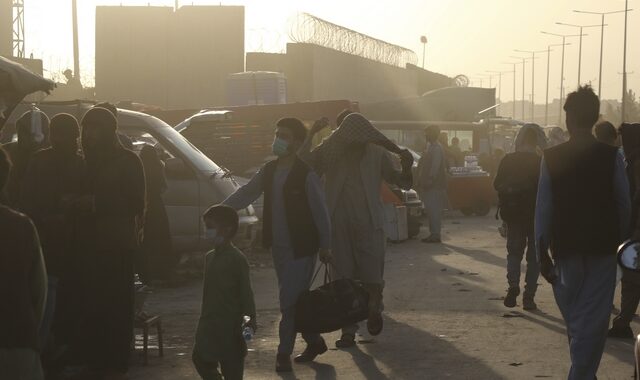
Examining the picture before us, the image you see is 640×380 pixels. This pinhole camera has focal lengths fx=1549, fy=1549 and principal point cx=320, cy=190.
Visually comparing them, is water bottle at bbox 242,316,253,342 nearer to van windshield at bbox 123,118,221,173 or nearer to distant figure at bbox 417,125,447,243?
van windshield at bbox 123,118,221,173

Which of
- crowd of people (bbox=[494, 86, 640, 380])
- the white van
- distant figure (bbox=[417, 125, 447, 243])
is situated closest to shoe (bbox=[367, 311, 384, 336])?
crowd of people (bbox=[494, 86, 640, 380])

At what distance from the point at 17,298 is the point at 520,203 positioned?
895 cm

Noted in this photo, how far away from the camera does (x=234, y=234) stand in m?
9.32

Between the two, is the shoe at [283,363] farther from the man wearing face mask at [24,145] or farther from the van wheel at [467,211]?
the van wheel at [467,211]

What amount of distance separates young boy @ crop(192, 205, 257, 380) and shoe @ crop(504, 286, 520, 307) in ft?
18.7

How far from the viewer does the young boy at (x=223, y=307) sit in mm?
9094

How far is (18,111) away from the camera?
55.5ft

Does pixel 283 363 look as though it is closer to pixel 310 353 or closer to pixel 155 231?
pixel 310 353

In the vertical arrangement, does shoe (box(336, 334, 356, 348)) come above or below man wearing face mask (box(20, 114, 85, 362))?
below

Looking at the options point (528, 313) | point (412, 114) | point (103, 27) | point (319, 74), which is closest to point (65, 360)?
point (528, 313)

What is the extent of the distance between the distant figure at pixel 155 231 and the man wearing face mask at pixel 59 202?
1.88 meters

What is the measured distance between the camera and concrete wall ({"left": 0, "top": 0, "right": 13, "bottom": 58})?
71.6 m

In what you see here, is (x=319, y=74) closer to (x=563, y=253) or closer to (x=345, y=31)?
(x=345, y=31)

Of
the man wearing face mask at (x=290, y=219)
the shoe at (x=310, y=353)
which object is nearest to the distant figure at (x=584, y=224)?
the man wearing face mask at (x=290, y=219)
